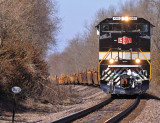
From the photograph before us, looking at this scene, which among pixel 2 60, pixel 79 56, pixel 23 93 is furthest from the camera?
pixel 79 56

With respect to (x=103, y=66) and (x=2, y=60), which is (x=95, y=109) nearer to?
(x=103, y=66)

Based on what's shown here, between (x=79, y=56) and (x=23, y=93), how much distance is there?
73.5 m

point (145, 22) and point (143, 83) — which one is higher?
point (145, 22)

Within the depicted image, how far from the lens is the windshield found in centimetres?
1522

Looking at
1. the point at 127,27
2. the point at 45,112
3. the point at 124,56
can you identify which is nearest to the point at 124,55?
the point at 124,56

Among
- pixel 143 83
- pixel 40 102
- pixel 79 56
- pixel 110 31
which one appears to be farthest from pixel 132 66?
pixel 79 56

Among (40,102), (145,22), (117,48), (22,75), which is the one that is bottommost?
(40,102)

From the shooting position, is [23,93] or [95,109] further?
[23,93]

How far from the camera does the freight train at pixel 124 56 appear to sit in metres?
14.7

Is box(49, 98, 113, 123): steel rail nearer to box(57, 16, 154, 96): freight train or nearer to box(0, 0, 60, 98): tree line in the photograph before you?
box(57, 16, 154, 96): freight train

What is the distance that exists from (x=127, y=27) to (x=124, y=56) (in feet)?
4.64

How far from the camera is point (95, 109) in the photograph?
1206cm

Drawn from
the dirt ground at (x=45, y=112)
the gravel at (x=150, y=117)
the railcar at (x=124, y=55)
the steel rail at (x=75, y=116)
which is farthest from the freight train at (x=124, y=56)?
the gravel at (x=150, y=117)

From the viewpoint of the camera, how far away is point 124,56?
49.0 ft
